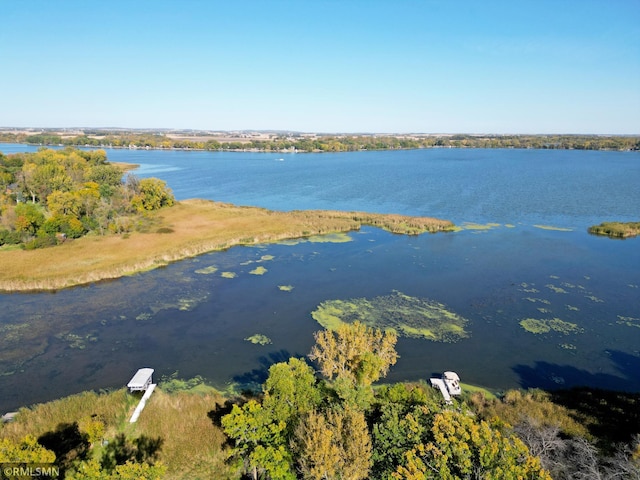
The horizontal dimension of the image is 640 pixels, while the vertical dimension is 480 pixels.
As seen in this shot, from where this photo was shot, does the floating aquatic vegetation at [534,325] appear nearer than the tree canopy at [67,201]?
Yes

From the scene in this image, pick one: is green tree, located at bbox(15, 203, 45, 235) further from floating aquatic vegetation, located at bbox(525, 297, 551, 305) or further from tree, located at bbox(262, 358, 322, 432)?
floating aquatic vegetation, located at bbox(525, 297, 551, 305)

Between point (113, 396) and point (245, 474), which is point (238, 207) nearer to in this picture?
point (113, 396)

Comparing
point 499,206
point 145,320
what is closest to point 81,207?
point 145,320

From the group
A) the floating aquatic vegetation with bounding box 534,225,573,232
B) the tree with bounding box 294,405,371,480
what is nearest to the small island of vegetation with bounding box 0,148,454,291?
the floating aquatic vegetation with bounding box 534,225,573,232

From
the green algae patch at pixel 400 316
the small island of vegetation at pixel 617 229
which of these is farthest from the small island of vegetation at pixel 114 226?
the green algae patch at pixel 400 316

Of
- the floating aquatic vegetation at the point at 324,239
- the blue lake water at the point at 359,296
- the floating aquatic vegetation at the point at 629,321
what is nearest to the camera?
the blue lake water at the point at 359,296

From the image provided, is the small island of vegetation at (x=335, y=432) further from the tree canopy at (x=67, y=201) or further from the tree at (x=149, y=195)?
the tree at (x=149, y=195)
